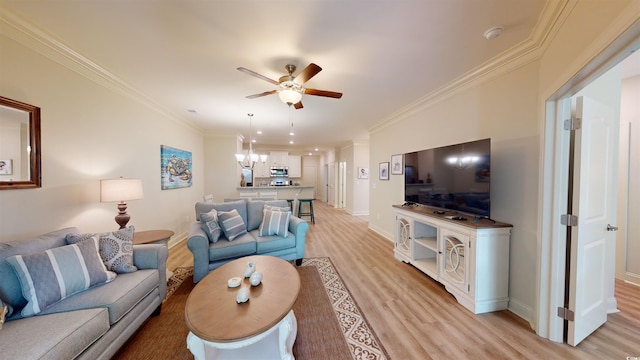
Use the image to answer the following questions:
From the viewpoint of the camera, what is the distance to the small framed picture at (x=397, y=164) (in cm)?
408

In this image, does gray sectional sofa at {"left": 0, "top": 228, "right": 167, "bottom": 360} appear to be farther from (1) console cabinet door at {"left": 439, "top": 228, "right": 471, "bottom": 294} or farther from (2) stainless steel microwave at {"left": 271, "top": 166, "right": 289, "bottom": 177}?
(2) stainless steel microwave at {"left": 271, "top": 166, "right": 289, "bottom": 177}

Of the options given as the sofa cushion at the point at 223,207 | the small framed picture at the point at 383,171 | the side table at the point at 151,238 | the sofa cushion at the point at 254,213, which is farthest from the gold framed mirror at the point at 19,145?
the small framed picture at the point at 383,171

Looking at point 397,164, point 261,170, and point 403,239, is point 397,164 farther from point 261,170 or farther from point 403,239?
point 261,170

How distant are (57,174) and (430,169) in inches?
162

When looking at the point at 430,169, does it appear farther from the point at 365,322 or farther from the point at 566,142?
the point at 365,322

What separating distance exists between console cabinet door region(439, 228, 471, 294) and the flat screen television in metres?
0.32

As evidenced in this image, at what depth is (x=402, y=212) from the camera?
3.24 meters

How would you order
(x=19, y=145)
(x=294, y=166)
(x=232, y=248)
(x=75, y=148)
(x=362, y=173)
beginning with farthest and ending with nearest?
(x=294, y=166)
(x=362, y=173)
(x=232, y=248)
(x=75, y=148)
(x=19, y=145)

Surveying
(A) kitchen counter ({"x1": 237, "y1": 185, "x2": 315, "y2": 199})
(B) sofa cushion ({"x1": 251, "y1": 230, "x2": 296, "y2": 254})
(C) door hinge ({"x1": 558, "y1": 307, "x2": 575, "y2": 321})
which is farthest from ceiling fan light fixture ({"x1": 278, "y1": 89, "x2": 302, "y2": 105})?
(A) kitchen counter ({"x1": 237, "y1": 185, "x2": 315, "y2": 199})

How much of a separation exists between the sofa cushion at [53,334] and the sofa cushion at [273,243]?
1.63 m

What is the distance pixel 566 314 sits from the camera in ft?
5.48

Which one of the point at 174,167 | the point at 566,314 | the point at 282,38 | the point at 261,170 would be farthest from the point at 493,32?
the point at 261,170

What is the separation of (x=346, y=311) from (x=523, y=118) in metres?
2.57

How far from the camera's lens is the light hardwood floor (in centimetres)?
162
